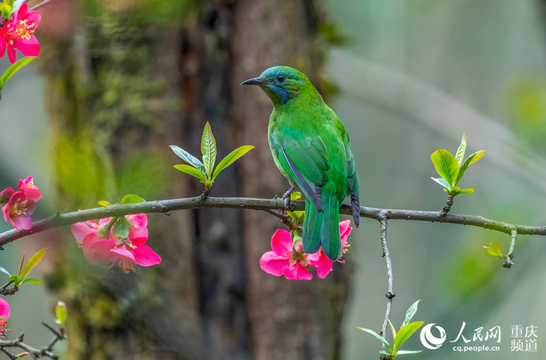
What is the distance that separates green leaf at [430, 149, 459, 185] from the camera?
1.65 metres

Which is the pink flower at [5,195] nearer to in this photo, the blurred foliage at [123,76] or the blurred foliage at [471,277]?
the blurred foliage at [123,76]

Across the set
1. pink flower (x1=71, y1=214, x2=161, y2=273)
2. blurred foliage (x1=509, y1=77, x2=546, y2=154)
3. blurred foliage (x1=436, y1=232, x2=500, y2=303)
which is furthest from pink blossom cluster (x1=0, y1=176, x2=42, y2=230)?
blurred foliage (x1=509, y1=77, x2=546, y2=154)

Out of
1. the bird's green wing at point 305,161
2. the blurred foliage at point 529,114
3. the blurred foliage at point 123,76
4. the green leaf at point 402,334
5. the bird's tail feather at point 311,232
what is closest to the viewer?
the green leaf at point 402,334

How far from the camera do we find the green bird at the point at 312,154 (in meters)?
2.00

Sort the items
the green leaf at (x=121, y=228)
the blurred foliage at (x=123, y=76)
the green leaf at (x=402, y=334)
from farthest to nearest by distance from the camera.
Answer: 1. the blurred foliage at (x=123, y=76)
2. the green leaf at (x=121, y=228)
3. the green leaf at (x=402, y=334)

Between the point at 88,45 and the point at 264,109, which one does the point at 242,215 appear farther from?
the point at 88,45

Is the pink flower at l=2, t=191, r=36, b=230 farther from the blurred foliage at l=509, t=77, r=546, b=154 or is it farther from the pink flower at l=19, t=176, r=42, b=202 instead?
the blurred foliage at l=509, t=77, r=546, b=154

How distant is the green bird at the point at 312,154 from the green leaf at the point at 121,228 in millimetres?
569

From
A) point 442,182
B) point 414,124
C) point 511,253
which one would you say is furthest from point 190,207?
point 414,124

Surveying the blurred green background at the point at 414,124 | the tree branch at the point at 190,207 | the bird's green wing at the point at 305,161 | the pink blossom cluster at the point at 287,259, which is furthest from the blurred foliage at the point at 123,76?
the blurred green background at the point at 414,124

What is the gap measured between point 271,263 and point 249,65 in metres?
2.12

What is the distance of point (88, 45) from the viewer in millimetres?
3672

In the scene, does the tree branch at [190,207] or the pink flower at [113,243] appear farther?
the pink flower at [113,243]

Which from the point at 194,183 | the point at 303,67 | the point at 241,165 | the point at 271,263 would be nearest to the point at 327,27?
the point at 303,67
